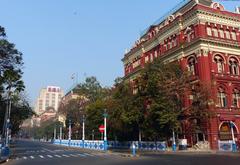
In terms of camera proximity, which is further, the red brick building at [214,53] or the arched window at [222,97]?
the arched window at [222,97]

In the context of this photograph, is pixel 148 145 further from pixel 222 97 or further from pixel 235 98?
pixel 235 98

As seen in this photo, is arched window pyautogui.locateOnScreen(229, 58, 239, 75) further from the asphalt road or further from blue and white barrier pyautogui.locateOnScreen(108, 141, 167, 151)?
the asphalt road

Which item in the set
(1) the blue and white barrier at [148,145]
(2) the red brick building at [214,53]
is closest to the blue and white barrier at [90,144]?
(1) the blue and white barrier at [148,145]

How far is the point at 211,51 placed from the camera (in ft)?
151

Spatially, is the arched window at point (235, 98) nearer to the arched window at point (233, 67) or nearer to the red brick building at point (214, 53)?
the red brick building at point (214, 53)

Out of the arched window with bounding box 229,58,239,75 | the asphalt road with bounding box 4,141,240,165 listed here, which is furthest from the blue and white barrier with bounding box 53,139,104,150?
the arched window with bounding box 229,58,239,75

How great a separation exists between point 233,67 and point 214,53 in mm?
4896

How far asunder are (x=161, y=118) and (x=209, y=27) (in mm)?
18435

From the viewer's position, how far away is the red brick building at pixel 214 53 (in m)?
43.8

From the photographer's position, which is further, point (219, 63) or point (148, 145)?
point (219, 63)

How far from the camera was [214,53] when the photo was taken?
46.4 m

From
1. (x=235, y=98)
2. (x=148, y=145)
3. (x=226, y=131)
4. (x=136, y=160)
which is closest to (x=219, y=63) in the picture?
(x=235, y=98)

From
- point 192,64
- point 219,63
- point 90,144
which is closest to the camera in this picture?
point 219,63

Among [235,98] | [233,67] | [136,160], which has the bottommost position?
[136,160]
